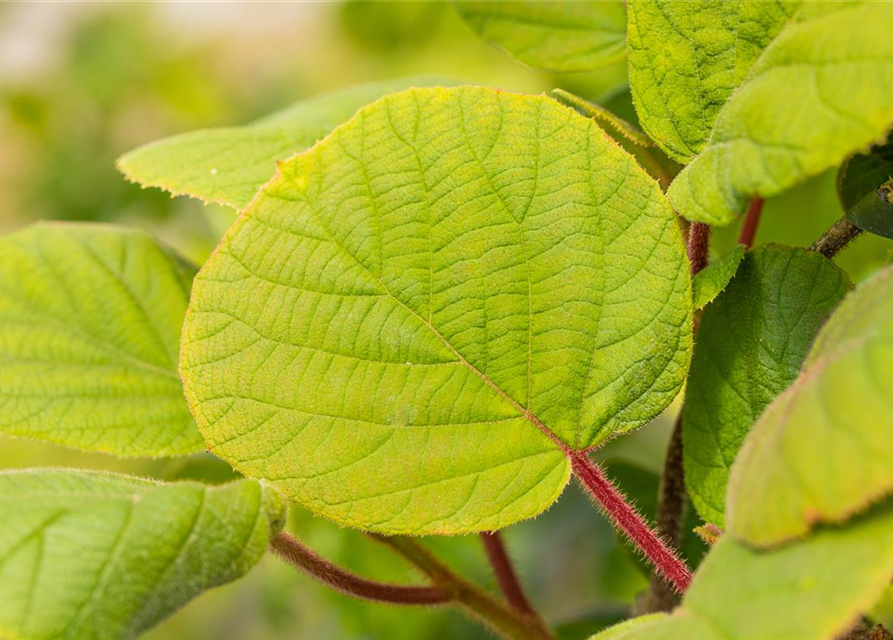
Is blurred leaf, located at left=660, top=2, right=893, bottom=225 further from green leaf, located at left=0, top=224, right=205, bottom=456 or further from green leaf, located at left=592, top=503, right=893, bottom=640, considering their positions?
green leaf, located at left=0, top=224, right=205, bottom=456

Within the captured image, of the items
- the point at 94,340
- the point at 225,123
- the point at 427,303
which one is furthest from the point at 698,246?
the point at 225,123

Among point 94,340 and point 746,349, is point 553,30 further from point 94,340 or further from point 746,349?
point 94,340

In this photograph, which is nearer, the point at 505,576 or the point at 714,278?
the point at 714,278

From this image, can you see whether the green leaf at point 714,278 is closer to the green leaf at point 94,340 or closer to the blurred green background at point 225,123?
the green leaf at point 94,340

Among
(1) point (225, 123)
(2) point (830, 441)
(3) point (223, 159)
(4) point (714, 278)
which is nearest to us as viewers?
(2) point (830, 441)

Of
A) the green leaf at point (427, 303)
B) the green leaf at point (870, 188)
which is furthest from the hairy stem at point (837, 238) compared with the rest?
the green leaf at point (427, 303)

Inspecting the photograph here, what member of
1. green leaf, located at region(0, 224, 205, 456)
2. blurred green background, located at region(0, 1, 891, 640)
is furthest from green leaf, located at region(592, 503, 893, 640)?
blurred green background, located at region(0, 1, 891, 640)

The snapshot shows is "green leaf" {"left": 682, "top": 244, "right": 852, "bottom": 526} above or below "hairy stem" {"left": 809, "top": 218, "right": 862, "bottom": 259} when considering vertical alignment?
below
